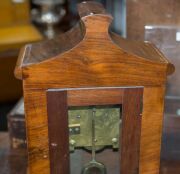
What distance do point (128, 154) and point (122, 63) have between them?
0.20 metres

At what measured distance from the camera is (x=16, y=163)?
1.04 metres

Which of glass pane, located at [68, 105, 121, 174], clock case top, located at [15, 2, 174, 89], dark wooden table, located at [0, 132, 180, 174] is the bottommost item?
dark wooden table, located at [0, 132, 180, 174]

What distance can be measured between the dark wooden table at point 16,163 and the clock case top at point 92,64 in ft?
1.05

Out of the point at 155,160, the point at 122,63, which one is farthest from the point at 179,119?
the point at 122,63

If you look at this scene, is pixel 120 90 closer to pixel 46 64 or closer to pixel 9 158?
pixel 46 64

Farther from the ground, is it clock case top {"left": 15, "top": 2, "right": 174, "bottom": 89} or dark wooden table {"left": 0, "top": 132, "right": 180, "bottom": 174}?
clock case top {"left": 15, "top": 2, "right": 174, "bottom": 89}

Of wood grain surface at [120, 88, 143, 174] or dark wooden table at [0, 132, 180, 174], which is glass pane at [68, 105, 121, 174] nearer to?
wood grain surface at [120, 88, 143, 174]

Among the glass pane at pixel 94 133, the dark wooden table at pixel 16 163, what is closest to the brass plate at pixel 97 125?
the glass pane at pixel 94 133

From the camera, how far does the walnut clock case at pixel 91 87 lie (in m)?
0.74

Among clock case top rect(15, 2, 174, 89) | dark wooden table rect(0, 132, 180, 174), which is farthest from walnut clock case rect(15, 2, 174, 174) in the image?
dark wooden table rect(0, 132, 180, 174)

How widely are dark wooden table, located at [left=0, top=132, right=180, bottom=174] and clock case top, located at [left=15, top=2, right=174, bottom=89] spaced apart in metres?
0.32

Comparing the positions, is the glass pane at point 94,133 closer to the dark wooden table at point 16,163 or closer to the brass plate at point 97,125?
the brass plate at point 97,125

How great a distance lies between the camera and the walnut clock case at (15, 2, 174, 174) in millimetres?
735

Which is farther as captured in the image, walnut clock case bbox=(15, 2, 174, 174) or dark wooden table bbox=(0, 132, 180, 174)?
dark wooden table bbox=(0, 132, 180, 174)
